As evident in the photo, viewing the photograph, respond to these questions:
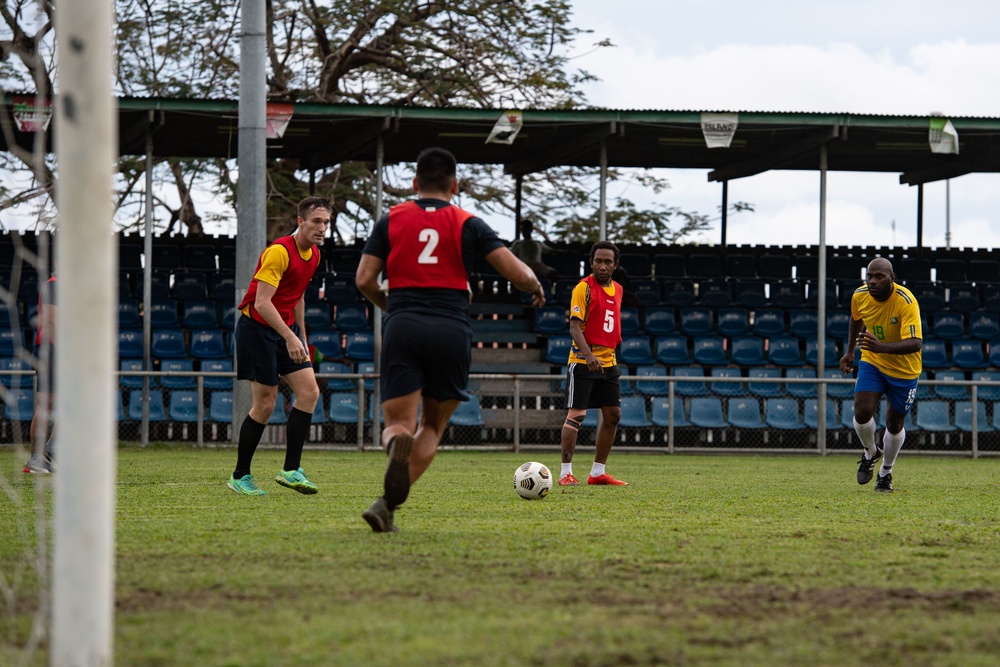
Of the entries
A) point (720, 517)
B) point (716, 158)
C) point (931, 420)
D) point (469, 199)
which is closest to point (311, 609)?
point (720, 517)

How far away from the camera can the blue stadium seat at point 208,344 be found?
20.0m

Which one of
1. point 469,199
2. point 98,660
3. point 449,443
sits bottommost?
point 449,443

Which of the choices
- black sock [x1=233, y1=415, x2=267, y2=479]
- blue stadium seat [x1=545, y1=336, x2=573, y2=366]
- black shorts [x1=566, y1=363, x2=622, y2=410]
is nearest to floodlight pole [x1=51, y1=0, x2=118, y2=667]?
black sock [x1=233, y1=415, x2=267, y2=479]

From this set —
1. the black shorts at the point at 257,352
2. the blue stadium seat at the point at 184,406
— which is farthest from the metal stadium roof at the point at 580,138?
the black shorts at the point at 257,352

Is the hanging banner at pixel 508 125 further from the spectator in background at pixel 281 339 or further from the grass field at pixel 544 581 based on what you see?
the grass field at pixel 544 581

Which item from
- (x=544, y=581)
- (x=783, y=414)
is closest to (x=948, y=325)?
(x=783, y=414)

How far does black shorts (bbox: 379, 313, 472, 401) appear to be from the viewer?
20.5 ft

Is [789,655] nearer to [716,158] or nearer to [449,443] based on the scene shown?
[449,443]

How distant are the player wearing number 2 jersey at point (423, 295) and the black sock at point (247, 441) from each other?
2981 mm

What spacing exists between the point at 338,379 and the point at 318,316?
3.00 meters

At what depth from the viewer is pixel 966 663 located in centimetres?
348

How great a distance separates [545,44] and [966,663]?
24.4 meters

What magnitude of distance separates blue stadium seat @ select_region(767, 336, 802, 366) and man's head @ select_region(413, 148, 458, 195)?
1554 centimetres

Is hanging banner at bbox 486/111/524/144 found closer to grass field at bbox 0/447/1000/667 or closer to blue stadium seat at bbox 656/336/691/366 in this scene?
blue stadium seat at bbox 656/336/691/366
